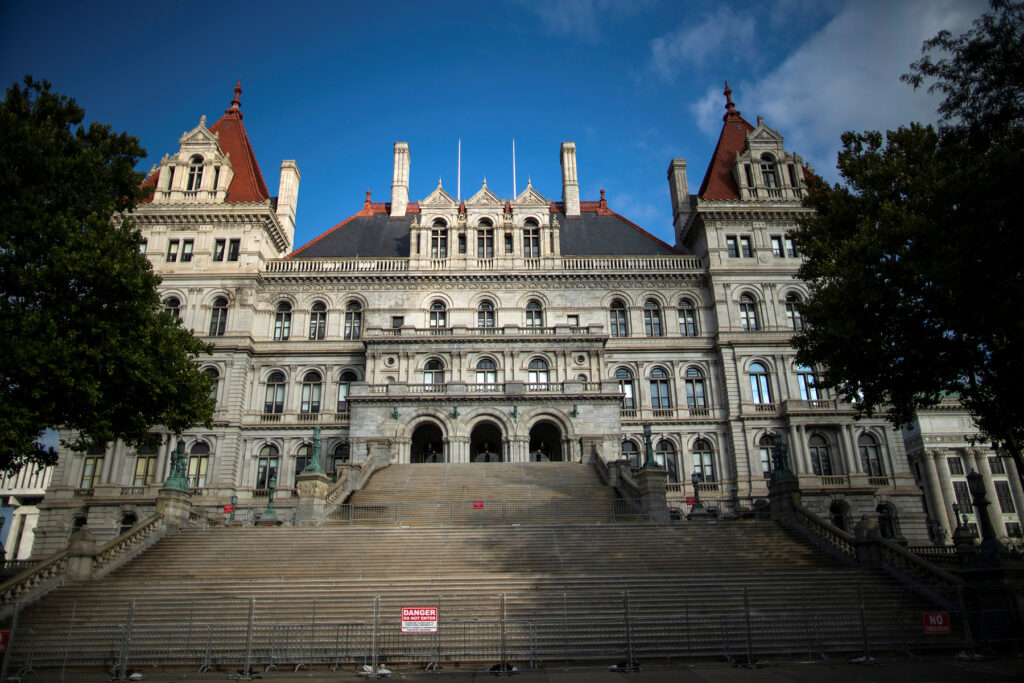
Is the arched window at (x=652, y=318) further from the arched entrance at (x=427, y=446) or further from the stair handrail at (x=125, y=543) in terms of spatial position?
the stair handrail at (x=125, y=543)

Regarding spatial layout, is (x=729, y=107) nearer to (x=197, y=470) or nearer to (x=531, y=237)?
(x=531, y=237)

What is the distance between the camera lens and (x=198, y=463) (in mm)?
36562

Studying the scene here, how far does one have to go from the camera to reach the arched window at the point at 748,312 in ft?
133

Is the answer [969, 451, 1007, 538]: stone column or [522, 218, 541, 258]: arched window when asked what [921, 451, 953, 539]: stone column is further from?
[522, 218, 541, 258]: arched window

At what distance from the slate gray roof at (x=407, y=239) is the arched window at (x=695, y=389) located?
28.1 ft

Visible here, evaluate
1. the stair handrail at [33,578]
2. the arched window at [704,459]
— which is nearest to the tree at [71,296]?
the stair handrail at [33,578]

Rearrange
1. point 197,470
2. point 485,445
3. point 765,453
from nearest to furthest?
1. point 197,470
2. point 765,453
3. point 485,445

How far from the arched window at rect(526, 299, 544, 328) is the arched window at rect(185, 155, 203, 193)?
22805mm

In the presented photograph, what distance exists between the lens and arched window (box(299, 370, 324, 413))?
39531mm

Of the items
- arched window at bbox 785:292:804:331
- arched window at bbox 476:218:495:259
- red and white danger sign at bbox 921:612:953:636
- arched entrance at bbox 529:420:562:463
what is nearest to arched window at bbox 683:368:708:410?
arched window at bbox 785:292:804:331

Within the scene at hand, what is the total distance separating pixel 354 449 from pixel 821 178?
25.1 m

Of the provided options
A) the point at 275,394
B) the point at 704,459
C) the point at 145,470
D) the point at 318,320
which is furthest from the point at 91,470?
the point at 704,459

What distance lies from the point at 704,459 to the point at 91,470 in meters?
34.2

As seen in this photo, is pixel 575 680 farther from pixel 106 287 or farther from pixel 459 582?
pixel 106 287
